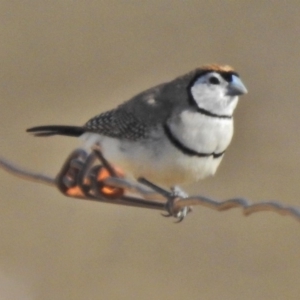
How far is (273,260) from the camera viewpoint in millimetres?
4898

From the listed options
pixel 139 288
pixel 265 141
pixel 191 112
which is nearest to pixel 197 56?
pixel 265 141

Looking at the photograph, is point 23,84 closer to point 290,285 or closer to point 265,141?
point 265,141

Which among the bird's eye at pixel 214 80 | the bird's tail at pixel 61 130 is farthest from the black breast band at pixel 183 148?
the bird's tail at pixel 61 130

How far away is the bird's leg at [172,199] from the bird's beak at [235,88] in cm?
35

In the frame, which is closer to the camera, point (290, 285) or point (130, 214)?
point (290, 285)

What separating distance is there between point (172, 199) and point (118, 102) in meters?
2.96

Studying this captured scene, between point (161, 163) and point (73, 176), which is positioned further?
point (161, 163)

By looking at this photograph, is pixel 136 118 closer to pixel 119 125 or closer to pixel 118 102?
pixel 119 125

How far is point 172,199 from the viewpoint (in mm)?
2498

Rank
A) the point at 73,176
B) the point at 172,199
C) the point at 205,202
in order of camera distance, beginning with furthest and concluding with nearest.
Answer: the point at 172,199 < the point at 73,176 < the point at 205,202

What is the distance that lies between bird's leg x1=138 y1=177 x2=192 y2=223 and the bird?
3 centimetres

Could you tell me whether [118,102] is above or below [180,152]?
above

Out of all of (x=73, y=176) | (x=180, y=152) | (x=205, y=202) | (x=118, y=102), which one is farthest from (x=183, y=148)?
(x=118, y=102)

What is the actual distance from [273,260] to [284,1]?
1.69 m
